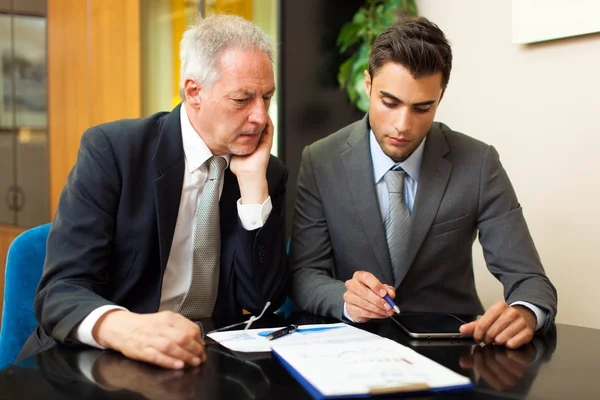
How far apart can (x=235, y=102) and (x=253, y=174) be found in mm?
201

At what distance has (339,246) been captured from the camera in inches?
78.2

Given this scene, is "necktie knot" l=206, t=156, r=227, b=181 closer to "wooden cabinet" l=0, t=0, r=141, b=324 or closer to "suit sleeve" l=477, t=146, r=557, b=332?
"suit sleeve" l=477, t=146, r=557, b=332

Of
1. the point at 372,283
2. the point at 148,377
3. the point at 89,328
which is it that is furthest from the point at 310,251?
the point at 148,377

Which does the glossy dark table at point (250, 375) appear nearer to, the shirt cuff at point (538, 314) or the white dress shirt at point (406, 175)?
the shirt cuff at point (538, 314)

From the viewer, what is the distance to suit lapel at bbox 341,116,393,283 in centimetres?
193

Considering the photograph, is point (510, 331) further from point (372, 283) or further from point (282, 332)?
point (282, 332)

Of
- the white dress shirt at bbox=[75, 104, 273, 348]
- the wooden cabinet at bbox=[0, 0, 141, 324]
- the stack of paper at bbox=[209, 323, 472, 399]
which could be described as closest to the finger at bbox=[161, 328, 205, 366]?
the stack of paper at bbox=[209, 323, 472, 399]

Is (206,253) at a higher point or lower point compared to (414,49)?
lower

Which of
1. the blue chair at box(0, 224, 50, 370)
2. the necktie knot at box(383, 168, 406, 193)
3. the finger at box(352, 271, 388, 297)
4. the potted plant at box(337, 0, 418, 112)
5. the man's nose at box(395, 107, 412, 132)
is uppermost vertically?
the potted plant at box(337, 0, 418, 112)

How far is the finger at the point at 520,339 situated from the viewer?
4.53ft

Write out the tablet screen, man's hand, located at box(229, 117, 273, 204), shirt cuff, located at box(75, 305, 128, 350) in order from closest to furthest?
shirt cuff, located at box(75, 305, 128, 350) < the tablet screen < man's hand, located at box(229, 117, 273, 204)

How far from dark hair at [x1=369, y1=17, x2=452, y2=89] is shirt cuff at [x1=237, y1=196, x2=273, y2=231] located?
0.52 m

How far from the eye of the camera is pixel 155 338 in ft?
3.92

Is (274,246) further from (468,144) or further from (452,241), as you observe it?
(468,144)
